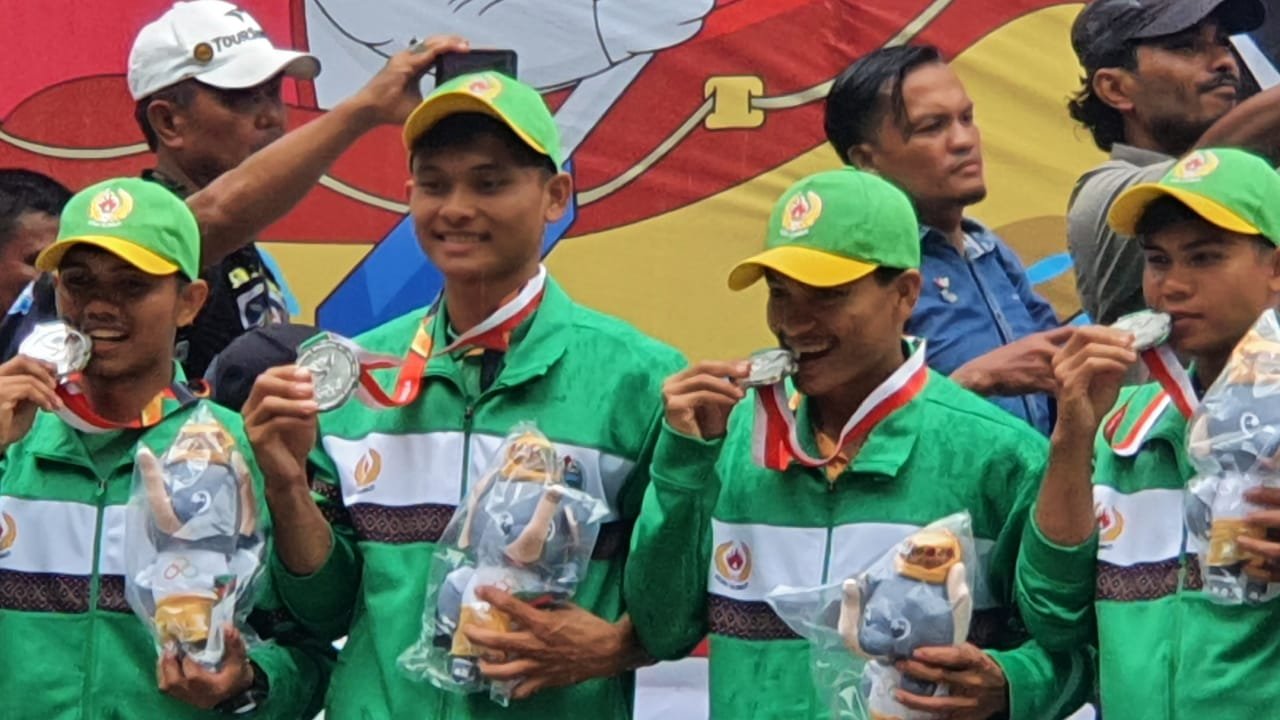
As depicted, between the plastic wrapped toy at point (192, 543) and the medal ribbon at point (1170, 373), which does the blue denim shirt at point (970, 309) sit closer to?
the medal ribbon at point (1170, 373)

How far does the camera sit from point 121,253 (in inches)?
185

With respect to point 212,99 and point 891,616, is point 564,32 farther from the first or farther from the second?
point 891,616

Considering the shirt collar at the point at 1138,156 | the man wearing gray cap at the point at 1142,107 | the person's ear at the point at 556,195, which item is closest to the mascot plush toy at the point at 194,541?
the person's ear at the point at 556,195

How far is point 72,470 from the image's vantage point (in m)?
4.74

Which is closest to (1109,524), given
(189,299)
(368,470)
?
(368,470)

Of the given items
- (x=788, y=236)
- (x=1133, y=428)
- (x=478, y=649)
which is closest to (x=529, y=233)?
(x=788, y=236)

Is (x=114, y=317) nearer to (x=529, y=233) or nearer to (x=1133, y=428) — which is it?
(x=529, y=233)

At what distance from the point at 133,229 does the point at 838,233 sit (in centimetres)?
140

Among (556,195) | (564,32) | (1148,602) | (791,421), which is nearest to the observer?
(1148,602)

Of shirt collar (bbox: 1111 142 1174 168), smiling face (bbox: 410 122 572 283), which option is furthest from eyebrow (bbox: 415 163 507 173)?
shirt collar (bbox: 1111 142 1174 168)

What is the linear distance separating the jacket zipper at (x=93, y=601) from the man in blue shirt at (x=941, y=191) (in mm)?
1824

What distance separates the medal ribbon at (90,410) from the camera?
4.70 meters

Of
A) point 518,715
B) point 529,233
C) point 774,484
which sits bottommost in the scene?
point 518,715

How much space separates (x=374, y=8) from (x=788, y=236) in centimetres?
257
